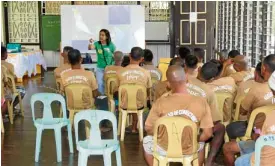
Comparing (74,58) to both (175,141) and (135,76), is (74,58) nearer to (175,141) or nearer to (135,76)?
(135,76)

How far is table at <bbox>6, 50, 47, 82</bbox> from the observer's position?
10.1 meters

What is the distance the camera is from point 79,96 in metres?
4.88

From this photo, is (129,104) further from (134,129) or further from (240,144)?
(240,144)

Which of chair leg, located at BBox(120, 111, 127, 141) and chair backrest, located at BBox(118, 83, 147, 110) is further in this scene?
chair leg, located at BBox(120, 111, 127, 141)

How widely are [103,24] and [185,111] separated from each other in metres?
8.38

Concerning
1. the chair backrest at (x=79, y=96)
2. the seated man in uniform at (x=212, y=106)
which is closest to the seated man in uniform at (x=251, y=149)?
the seated man in uniform at (x=212, y=106)

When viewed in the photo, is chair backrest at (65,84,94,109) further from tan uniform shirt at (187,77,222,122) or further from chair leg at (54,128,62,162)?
tan uniform shirt at (187,77,222,122)

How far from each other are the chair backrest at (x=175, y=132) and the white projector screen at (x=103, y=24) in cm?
791

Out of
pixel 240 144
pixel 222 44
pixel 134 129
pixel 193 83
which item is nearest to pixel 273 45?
pixel 134 129

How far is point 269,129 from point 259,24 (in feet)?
15.3

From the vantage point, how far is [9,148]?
4.90 meters

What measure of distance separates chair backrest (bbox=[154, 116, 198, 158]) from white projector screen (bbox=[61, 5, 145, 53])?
791 centimetres

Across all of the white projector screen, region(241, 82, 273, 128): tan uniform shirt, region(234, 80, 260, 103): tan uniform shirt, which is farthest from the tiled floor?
the white projector screen

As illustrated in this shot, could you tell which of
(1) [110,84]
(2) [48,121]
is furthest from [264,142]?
(1) [110,84]
